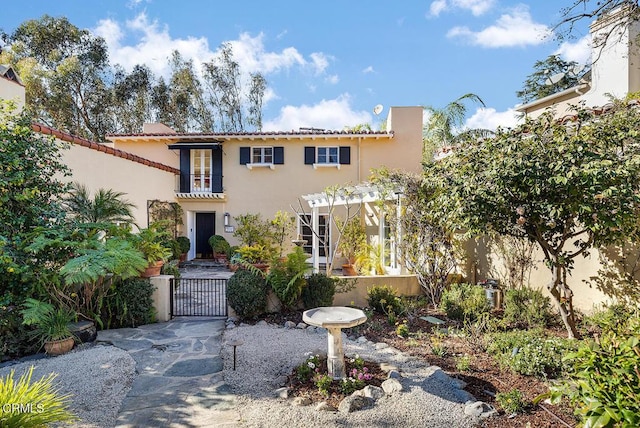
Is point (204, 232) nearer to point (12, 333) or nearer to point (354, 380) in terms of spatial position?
point (12, 333)

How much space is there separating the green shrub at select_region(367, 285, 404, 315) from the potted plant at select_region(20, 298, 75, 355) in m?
5.72

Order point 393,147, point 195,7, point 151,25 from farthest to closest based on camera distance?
1. point 151,25
2. point 393,147
3. point 195,7

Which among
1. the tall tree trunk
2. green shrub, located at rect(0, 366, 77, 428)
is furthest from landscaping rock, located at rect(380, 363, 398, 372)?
green shrub, located at rect(0, 366, 77, 428)

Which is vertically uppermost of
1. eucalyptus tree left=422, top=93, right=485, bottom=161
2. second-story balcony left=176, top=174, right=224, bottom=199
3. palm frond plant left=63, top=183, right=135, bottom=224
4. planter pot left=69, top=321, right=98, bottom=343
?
eucalyptus tree left=422, top=93, right=485, bottom=161

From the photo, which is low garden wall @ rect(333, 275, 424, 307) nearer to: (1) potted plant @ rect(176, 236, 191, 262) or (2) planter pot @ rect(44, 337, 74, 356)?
(2) planter pot @ rect(44, 337, 74, 356)

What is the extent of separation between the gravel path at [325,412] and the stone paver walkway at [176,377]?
0.21 m

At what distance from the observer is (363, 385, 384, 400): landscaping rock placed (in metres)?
4.17

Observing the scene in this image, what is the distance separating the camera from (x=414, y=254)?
8.93 metres

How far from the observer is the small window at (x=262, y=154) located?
17.2 meters

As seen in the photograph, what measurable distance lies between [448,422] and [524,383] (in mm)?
1438

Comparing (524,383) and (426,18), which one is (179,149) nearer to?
(426,18)

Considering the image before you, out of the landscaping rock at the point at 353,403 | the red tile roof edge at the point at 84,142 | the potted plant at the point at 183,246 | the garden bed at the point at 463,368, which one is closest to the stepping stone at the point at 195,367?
the garden bed at the point at 463,368

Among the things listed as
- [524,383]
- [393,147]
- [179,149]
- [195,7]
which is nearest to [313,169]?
[393,147]

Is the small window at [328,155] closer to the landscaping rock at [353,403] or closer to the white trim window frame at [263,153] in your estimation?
the white trim window frame at [263,153]
